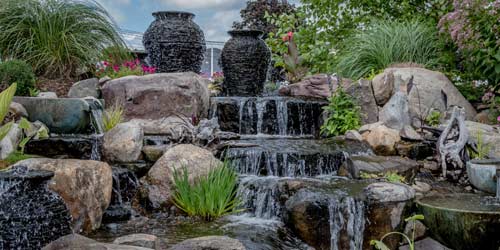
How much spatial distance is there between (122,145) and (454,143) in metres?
2.99

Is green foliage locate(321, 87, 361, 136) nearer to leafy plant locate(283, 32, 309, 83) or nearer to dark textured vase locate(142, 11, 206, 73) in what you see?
dark textured vase locate(142, 11, 206, 73)

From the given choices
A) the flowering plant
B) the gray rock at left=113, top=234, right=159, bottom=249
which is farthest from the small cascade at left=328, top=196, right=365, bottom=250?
the flowering plant

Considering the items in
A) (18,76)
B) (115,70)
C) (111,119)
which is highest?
(115,70)

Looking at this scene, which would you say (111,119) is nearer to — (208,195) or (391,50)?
(208,195)

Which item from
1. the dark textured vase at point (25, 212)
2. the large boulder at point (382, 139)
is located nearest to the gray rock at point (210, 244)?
the dark textured vase at point (25, 212)

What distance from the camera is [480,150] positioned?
14.9 ft

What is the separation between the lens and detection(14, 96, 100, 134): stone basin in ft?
15.3

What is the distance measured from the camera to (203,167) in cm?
395

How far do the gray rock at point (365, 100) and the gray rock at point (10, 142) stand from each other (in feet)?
11.7

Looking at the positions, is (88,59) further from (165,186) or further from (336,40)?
(336,40)

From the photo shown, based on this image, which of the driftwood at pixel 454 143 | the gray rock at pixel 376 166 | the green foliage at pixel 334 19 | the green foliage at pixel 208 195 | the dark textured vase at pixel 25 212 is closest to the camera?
the dark textured vase at pixel 25 212

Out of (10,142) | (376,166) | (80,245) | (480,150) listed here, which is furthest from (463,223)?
(10,142)

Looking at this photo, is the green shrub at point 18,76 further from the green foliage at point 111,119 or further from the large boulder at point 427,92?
the large boulder at point 427,92

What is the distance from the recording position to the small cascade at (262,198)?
379 cm
